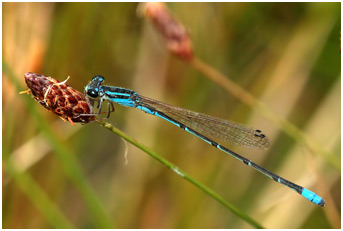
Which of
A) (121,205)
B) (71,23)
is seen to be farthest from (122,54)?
(121,205)

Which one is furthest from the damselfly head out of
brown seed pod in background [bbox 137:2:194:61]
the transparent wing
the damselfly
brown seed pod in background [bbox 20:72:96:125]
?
brown seed pod in background [bbox 20:72:96:125]

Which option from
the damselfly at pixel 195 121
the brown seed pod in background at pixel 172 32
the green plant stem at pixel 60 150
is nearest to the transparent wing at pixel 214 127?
the damselfly at pixel 195 121

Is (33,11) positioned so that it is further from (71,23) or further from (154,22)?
(154,22)

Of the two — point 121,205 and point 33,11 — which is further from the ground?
point 33,11

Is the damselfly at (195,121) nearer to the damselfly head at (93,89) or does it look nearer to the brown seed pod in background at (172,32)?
the damselfly head at (93,89)

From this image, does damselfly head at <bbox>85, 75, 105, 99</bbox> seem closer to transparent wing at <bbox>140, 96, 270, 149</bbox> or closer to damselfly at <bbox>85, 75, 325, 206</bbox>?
damselfly at <bbox>85, 75, 325, 206</bbox>

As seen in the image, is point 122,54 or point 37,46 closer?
point 37,46
